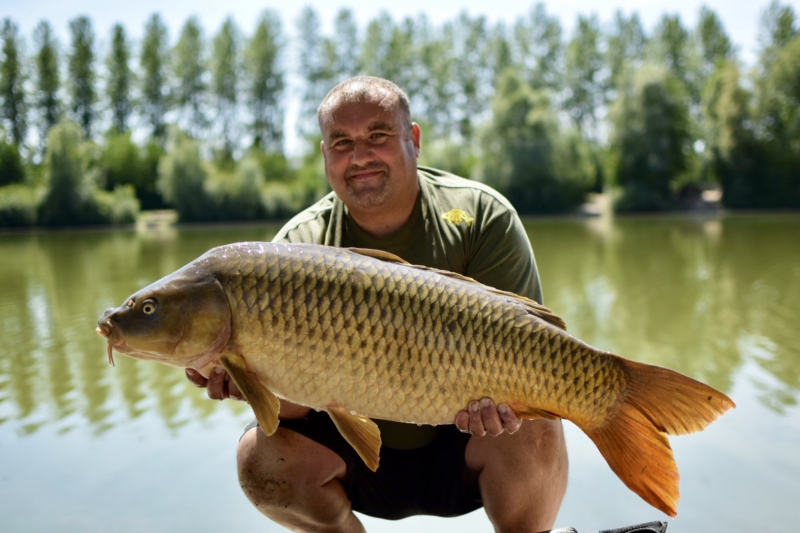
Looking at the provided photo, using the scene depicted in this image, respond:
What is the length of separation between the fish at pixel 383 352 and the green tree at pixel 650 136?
2331 cm

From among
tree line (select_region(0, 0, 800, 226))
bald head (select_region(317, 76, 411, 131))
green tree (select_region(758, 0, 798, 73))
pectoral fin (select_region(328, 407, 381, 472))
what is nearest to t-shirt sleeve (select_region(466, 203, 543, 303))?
bald head (select_region(317, 76, 411, 131))

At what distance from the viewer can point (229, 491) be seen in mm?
2559

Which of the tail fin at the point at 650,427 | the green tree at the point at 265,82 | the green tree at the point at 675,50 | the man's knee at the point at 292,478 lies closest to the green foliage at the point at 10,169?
the green tree at the point at 265,82

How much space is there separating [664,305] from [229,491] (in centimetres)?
476

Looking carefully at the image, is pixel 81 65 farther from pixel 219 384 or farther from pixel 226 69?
pixel 219 384

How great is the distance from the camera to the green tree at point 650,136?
24.1 m

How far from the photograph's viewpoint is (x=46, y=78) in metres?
31.6

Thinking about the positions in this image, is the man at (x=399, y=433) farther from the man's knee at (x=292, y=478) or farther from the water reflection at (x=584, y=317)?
the water reflection at (x=584, y=317)

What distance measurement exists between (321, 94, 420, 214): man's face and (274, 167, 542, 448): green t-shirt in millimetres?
85

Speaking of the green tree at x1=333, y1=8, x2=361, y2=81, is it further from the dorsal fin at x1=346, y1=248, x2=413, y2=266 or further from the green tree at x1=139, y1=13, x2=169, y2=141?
the dorsal fin at x1=346, y1=248, x2=413, y2=266

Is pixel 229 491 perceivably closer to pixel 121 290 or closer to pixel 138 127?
pixel 121 290

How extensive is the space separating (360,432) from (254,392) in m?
0.22

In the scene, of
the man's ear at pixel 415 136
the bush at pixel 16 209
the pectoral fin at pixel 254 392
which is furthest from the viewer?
the bush at pixel 16 209

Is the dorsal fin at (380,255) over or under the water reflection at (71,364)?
over
